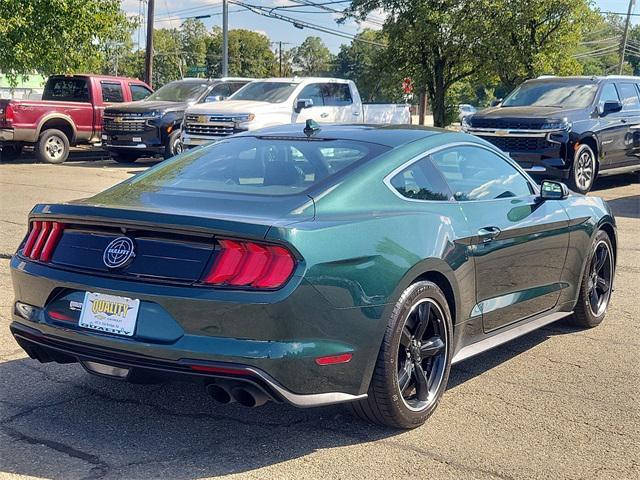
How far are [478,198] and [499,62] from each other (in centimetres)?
2394

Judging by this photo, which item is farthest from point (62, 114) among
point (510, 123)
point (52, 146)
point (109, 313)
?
point (109, 313)

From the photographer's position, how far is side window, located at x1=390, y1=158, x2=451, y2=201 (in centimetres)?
446

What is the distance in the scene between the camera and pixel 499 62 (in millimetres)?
27719

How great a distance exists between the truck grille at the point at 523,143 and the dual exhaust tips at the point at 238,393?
10.8 meters

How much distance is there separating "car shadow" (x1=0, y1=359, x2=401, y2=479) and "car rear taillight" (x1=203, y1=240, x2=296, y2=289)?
0.84 metres

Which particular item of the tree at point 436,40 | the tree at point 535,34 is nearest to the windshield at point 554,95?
Result: the tree at point 535,34

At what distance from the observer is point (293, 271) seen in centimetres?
358

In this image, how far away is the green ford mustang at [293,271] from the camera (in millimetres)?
3584

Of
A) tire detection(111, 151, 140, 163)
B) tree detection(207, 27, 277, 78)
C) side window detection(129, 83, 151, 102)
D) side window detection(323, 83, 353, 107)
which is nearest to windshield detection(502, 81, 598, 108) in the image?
side window detection(323, 83, 353, 107)

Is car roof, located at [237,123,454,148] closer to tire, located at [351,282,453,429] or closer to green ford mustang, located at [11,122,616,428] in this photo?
green ford mustang, located at [11,122,616,428]

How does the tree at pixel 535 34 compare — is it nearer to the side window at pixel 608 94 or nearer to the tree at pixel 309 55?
the side window at pixel 608 94

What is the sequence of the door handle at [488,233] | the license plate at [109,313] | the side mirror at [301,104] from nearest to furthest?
the license plate at [109,313] → the door handle at [488,233] → the side mirror at [301,104]

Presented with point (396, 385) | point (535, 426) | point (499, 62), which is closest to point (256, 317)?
point (396, 385)

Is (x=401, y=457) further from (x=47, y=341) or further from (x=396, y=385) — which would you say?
(x=47, y=341)
